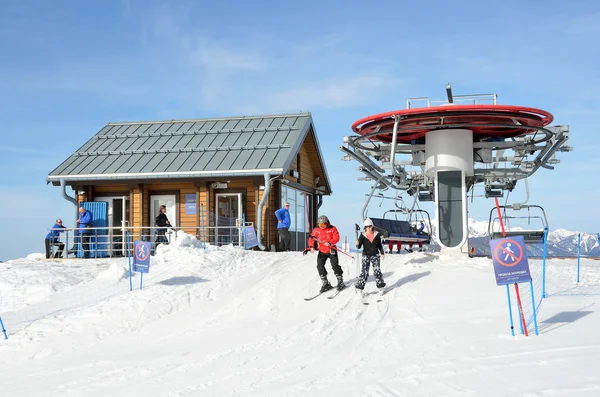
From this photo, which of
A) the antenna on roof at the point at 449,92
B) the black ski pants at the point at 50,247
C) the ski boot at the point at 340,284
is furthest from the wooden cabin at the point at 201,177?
the ski boot at the point at 340,284

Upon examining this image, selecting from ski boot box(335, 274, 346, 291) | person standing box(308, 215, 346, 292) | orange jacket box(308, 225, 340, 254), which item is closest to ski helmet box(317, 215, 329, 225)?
person standing box(308, 215, 346, 292)

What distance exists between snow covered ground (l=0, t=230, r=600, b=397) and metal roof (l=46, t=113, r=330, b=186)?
20.3 ft

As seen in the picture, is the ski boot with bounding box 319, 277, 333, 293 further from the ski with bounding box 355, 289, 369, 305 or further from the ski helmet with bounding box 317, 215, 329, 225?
the ski helmet with bounding box 317, 215, 329, 225

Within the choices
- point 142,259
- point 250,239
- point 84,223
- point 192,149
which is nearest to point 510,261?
point 142,259

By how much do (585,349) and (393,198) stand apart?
13.7m

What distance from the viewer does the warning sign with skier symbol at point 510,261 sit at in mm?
10133

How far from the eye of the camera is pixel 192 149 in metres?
25.2

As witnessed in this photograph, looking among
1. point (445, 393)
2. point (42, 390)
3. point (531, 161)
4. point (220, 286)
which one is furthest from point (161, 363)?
point (531, 161)

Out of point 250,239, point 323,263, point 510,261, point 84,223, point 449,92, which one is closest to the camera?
point 510,261

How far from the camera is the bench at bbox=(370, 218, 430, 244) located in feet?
69.4

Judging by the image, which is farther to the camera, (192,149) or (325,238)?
(192,149)

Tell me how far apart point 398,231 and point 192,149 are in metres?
8.02

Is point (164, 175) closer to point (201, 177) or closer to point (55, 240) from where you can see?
point (201, 177)

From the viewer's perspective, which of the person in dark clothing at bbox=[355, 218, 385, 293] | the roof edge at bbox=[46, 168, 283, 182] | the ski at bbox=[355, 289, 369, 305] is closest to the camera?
the ski at bbox=[355, 289, 369, 305]
